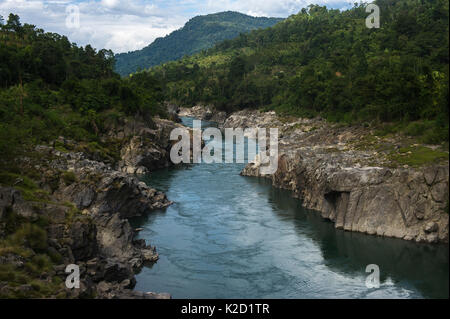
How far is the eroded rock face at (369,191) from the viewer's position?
104ft

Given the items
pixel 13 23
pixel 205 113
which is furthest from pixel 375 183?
pixel 205 113

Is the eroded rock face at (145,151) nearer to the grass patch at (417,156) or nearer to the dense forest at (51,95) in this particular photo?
the dense forest at (51,95)

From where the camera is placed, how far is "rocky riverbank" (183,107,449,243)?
31.9 m

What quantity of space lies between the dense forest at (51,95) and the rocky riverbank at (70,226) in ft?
13.3

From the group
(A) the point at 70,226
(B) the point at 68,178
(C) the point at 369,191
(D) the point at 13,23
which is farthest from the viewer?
(D) the point at 13,23

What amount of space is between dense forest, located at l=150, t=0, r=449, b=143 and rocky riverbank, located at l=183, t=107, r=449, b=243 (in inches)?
93.3

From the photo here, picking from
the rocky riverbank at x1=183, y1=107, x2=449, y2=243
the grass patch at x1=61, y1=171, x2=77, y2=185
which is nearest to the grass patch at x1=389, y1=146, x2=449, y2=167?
the rocky riverbank at x1=183, y1=107, x2=449, y2=243

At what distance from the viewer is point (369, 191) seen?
34906 mm

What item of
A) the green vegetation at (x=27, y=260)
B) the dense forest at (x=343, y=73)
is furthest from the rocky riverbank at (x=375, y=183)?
the green vegetation at (x=27, y=260)

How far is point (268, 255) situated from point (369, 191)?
887 cm

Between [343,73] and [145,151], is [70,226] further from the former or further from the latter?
[343,73]

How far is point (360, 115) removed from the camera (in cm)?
5425
